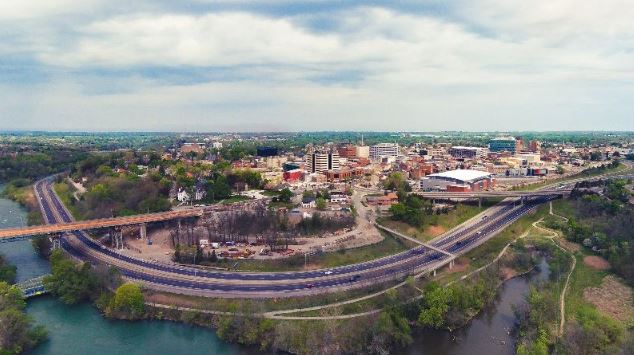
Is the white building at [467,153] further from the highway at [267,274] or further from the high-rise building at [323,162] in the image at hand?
the highway at [267,274]

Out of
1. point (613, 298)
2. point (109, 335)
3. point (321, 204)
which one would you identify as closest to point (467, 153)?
point (321, 204)

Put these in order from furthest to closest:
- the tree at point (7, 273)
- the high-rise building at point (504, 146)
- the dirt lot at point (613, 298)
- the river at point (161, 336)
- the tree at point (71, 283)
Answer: the high-rise building at point (504, 146) < the tree at point (7, 273) < the tree at point (71, 283) < the dirt lot at point (613, 298) < the river at point (161, 336)

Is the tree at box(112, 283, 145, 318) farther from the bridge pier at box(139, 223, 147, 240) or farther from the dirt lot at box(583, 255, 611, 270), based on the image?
the dirt lot at box(583, 255, 611, 270)

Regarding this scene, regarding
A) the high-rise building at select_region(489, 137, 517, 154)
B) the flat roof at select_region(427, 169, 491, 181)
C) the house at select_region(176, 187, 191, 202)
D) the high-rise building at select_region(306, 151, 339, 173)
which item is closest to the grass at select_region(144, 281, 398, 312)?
the house at select_region(176, 187, 191, 202)

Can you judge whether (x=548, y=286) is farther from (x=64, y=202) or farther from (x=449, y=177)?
(x=64, y=202)

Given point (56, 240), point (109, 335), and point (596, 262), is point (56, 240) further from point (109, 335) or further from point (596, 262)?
point (596, 262)

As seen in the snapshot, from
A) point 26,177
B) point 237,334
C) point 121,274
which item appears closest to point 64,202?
point 26,177

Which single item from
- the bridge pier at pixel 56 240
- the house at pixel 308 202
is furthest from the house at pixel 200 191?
the bridge pier at pixel 56 240
